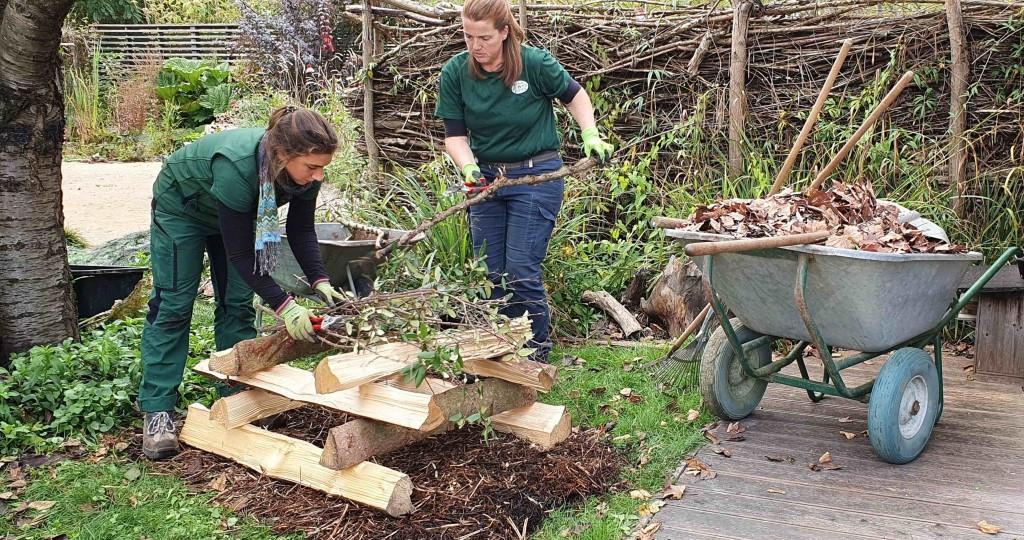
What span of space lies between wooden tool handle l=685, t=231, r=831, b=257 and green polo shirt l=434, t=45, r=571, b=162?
117 cm

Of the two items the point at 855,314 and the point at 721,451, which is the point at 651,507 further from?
the point at 855,314

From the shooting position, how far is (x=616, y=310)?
488 centimetres

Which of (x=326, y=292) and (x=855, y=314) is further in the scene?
(x=326, y=292)

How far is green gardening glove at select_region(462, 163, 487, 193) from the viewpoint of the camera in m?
3.62

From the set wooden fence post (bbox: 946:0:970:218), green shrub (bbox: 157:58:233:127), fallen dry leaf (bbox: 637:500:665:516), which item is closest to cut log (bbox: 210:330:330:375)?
fallen dry leaf (bbox: 637:500:665:516)

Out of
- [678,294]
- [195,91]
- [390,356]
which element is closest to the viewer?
[390,356]

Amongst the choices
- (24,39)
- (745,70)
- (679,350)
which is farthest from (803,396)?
(24,39)

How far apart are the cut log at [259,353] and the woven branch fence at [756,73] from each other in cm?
315

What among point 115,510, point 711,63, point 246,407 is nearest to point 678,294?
point 711,63

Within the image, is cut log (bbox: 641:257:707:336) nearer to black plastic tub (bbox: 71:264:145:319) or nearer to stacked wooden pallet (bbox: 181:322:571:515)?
stacked wooden pallet (bbox: 181:322:571:515)

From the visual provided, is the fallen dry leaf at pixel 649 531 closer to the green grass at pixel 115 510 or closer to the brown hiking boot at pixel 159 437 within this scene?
the green grass at pixel 115 510

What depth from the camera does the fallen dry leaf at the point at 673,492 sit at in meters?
2.86

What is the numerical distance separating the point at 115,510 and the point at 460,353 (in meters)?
1.21

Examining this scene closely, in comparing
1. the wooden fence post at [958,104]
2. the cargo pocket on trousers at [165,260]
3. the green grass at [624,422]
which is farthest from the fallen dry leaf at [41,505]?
the wooden fence post at [958,104]
